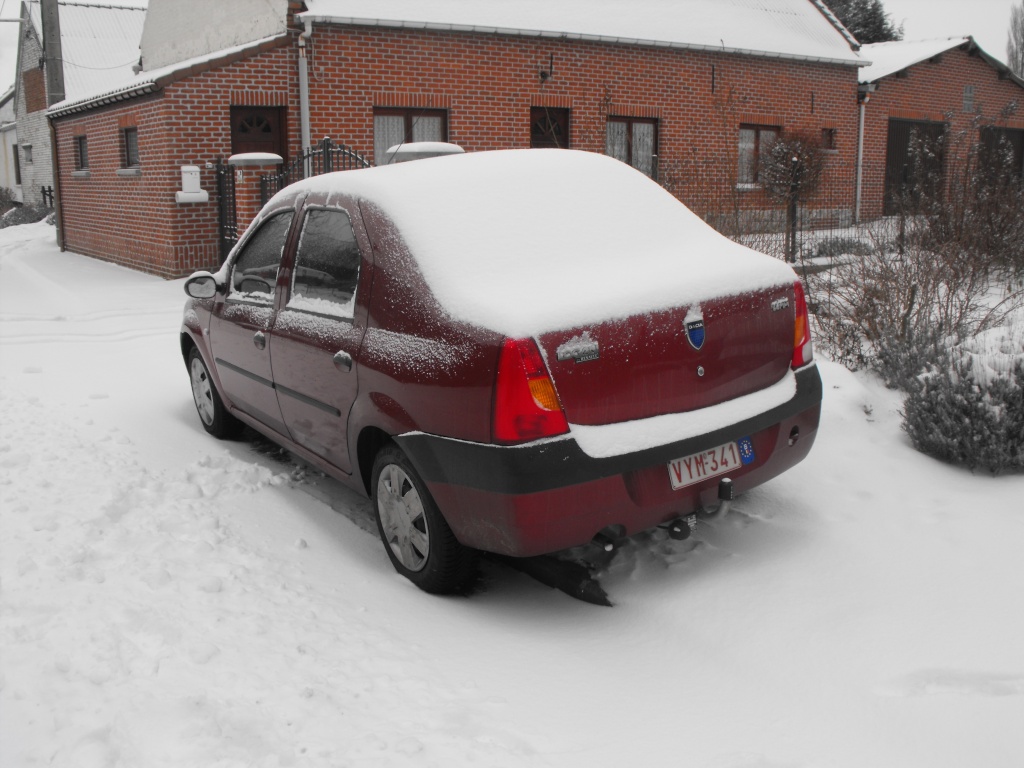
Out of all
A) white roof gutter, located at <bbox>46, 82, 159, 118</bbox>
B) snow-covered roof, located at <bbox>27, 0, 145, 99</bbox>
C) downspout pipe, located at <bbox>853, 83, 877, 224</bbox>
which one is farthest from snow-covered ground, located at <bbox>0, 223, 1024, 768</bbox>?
snow-covered roof, located at <bbox>27, 0, 145, 99</bbox>

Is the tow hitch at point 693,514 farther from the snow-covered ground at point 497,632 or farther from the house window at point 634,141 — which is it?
the house window at point 634,141

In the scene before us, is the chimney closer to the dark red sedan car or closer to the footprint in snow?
the dark red sedan car

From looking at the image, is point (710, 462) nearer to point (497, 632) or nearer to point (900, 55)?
point (497, 632)

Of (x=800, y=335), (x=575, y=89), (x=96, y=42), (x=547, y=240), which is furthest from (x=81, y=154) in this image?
(x=96, y=42)

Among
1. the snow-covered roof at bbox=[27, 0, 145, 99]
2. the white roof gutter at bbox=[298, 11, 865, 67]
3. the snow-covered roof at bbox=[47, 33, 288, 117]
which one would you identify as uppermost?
the snow-covered roof at bbox=[27, 0, 145, 99]

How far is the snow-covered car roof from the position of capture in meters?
3.45

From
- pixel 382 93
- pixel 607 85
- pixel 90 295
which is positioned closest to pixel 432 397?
pixel 90 295

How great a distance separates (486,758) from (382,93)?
12.9 metres

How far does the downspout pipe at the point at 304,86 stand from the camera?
13500 millimetres

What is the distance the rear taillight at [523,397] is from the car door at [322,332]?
2.90 ft

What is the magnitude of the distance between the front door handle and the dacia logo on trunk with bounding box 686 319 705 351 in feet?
4.40

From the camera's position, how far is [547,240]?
12.8ft

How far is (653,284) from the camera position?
11.8 ft

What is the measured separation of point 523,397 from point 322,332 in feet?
4.26
